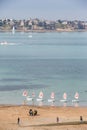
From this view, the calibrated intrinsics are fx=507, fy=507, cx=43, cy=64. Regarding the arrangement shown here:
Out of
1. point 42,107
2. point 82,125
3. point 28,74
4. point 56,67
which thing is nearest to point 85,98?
point 42,107

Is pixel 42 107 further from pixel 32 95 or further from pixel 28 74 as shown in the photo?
pixel 28 74

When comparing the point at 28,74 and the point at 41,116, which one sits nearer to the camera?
the point at 41,116

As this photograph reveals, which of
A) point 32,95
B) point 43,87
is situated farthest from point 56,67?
point 32,95

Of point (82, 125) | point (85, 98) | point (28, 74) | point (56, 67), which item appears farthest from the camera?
point (56, 67)

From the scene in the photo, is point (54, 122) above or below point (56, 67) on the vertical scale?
above

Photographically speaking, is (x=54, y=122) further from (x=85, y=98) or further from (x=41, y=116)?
(x=85, y=98)

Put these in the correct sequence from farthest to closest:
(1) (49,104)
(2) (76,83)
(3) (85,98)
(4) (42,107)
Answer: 1. (2) (76,83)
2. (3) (85,98)
3. (1) (49,104)
4. (4) (42,107)
